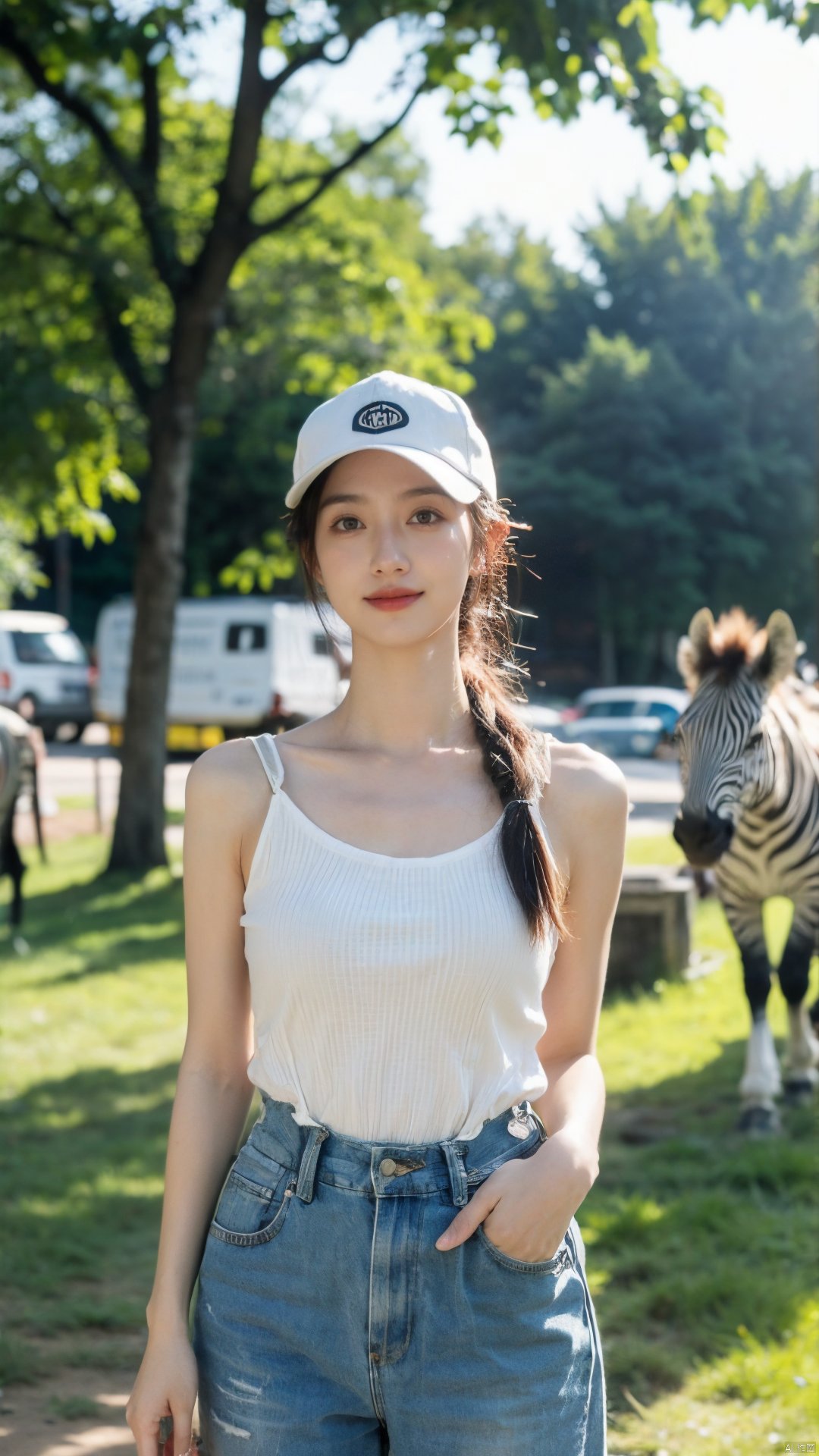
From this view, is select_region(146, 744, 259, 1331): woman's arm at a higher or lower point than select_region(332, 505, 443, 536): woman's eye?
lower

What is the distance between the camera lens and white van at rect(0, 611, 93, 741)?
28438mm

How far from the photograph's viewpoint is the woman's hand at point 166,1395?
1.80 m

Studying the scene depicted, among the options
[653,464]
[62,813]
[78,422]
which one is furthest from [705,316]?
[78,422]

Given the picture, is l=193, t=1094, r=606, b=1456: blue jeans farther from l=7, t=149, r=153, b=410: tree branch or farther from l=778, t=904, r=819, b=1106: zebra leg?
l=7, t=149, r=153, b=410: tree branch

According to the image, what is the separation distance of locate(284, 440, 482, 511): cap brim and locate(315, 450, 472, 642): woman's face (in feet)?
0.10

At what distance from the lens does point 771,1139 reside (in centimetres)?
583

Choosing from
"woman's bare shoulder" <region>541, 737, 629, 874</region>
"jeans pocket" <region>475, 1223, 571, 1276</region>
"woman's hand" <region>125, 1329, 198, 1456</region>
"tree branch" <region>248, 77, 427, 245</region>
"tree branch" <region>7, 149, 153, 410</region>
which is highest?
"tree branch" <region>248, 77, 427, 245</region>

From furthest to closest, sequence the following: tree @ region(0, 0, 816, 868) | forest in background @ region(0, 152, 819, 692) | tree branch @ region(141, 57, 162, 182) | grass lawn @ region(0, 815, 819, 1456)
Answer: forest in background @ region(0, 152, 819, 692) → tree branch @ region(141, 57, 162, 182) → tree @ region(0, 0, 816, 868) → grass lawn @ region(0, 815, 819, 1456)

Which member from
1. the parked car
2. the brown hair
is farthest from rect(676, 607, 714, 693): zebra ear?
the parked car

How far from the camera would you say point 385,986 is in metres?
1.85

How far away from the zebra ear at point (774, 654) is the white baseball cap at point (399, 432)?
349cm

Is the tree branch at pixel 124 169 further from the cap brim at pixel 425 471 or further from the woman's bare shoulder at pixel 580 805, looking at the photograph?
the woman's bare shoulder at pixel 580 805

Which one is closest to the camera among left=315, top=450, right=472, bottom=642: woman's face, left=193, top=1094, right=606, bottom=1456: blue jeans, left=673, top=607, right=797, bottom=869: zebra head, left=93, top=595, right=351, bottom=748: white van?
left=193, top=1094, right=606, bottom=1456: blue jeans

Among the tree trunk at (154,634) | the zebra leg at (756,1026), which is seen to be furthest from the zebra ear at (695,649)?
the tree trunk at (154,634)
